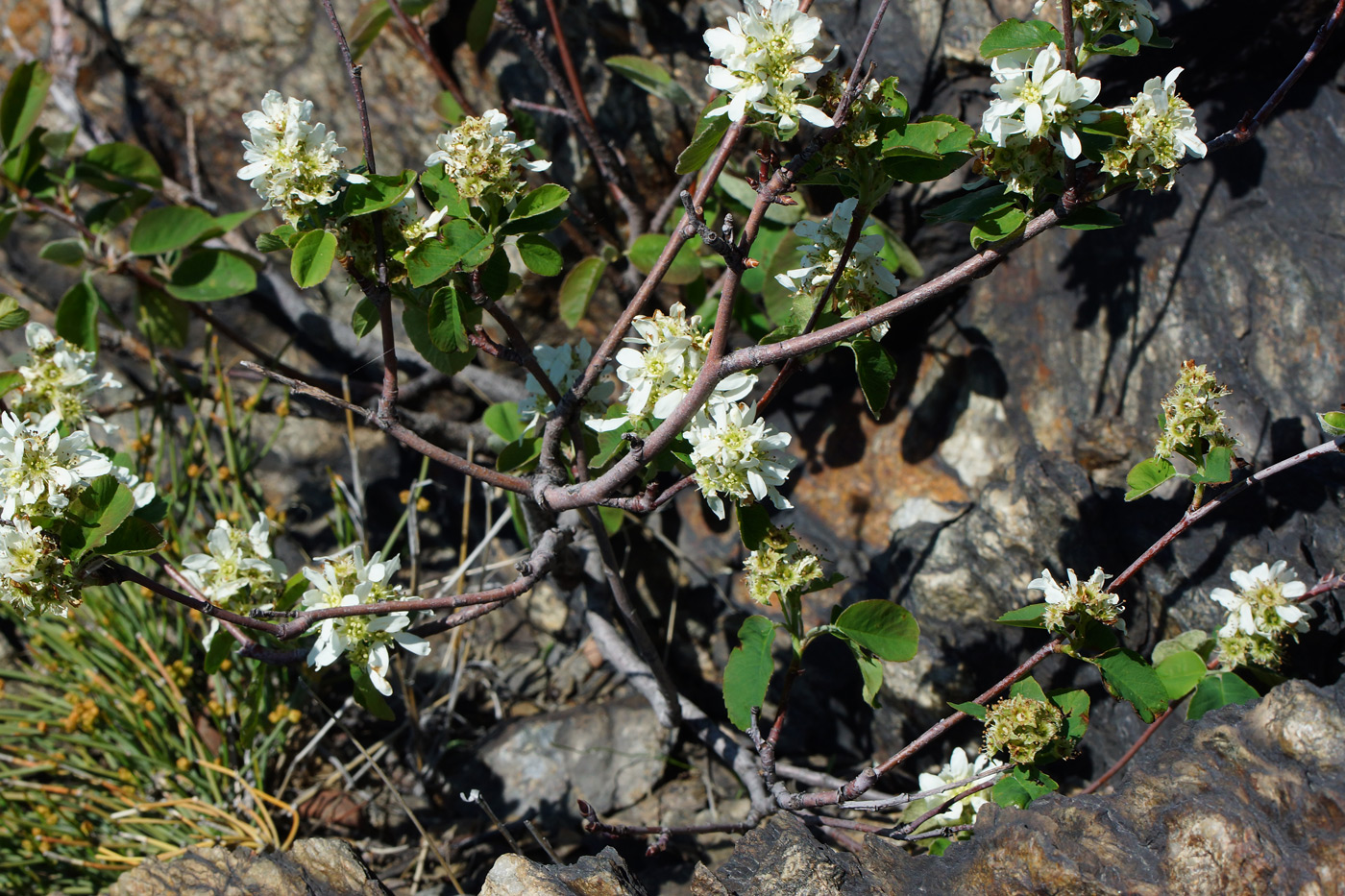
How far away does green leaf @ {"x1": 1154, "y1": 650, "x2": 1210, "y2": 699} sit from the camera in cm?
198

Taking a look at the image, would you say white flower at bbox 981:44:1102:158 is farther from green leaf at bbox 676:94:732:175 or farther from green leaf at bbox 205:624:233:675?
green leaf at bbox 205:624:233:675

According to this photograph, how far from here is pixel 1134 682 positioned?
1871mm

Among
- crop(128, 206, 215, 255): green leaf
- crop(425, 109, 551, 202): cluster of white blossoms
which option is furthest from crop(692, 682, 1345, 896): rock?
crop(128, 206, 215, 255): green leaf

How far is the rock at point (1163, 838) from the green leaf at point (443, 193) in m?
1.43

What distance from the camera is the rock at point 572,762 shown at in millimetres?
2779

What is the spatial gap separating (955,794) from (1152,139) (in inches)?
59.0

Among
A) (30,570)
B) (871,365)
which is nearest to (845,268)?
(871,365)

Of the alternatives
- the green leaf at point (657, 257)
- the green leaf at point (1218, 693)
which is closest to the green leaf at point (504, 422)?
the green leaf at point (657, 257)

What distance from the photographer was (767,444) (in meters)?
1.73

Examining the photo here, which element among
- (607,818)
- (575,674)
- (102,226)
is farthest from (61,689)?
(607,818)

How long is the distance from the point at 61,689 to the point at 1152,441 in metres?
3.76

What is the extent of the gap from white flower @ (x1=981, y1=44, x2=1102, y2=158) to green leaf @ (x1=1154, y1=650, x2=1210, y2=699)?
48.4 inches

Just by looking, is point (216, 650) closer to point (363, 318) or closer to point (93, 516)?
point (93, 516)

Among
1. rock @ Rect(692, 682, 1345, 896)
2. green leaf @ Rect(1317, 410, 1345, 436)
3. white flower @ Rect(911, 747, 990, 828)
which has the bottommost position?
white flower @ Rect(911, 747, 990, 828)
